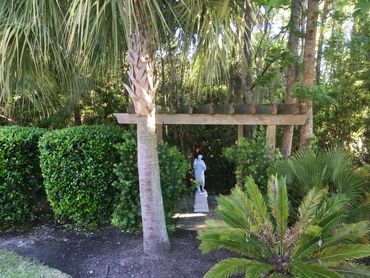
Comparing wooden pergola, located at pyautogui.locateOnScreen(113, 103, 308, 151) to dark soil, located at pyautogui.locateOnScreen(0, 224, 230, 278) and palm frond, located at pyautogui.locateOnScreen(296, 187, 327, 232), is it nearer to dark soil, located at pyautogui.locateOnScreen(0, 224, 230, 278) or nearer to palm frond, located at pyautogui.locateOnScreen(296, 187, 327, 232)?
dark soil, located at pyautogui.locateOnScreen(0, 224, 230, 278)

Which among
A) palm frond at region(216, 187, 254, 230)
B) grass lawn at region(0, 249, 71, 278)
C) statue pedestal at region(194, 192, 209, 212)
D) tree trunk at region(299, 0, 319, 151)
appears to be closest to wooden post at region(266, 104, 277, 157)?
tree trunk at region(299, 0, 319, 151)

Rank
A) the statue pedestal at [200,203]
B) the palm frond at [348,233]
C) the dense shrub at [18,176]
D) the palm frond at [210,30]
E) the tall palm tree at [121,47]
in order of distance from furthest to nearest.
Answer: the statue pedestal at [200,203], the dense shrub at [18,176], the palm frond at [210,30], the tall palm tree at [121,47], the palm frond at [348,233]

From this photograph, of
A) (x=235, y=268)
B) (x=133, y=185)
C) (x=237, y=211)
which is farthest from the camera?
(x=133, y=185)

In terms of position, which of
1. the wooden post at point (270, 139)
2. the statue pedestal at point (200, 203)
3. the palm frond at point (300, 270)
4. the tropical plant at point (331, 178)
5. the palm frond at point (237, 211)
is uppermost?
the wooden post at point (270, 139)

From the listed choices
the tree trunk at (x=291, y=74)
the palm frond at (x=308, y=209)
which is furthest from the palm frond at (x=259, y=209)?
the tree trunk at (x=291, y=74)

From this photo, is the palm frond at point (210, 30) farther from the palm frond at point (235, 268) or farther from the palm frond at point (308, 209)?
the palm frond at point (235, 268)

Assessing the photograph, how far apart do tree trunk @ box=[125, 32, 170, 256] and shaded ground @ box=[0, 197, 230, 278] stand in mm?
264

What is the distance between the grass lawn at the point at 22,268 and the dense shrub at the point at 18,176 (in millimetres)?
927

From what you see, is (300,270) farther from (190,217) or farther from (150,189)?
(190,217)

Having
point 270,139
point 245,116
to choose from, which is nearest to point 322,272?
point 270,139

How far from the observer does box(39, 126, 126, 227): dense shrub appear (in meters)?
4.75

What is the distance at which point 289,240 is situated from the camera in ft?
9.96

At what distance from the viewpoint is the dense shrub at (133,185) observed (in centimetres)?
461

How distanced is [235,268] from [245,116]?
8.71 ft
